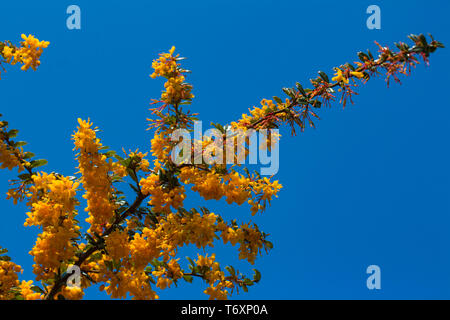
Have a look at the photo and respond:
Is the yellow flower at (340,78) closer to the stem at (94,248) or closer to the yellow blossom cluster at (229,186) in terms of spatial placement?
the yellow blossom cluster at (229,186)

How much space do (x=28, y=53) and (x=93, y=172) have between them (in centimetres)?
170

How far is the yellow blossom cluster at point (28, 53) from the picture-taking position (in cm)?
518

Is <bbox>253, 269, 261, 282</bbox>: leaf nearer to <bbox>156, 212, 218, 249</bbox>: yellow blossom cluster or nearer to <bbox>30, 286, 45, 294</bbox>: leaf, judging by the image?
<bbox>156, 212, 218, 249</bbox>: yellow blossom cluster

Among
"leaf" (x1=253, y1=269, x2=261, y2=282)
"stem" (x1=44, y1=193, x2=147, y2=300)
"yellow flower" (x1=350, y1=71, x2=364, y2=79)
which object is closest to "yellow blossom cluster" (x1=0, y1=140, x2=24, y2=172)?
"stem" (x1=44, y1=193, x2=147, y2=300)

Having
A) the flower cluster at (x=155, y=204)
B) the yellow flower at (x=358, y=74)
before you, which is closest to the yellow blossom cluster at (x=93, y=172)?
the flower cluster at (x=155, y=204)

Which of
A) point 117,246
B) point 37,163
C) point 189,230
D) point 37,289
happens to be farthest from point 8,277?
point 189,230

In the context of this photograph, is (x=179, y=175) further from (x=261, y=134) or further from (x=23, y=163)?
(x=23, y=163)

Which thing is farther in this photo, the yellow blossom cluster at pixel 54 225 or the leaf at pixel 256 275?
the leaf at pixel 256 275

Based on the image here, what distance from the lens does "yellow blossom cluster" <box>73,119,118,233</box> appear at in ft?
15.1

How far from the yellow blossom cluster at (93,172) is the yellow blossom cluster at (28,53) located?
115cm
